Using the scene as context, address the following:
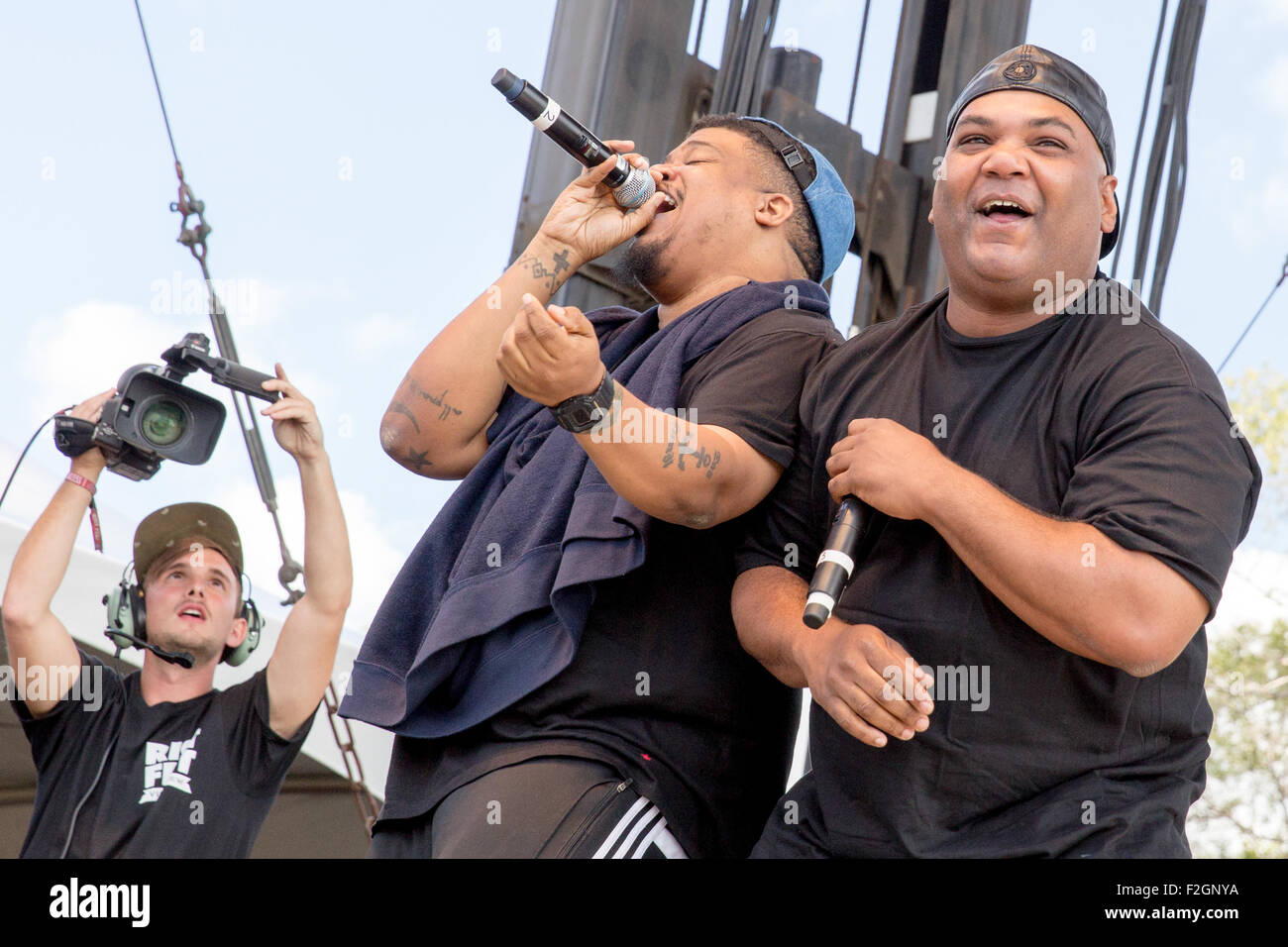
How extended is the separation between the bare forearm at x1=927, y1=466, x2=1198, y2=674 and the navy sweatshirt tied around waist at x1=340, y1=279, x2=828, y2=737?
0.39m

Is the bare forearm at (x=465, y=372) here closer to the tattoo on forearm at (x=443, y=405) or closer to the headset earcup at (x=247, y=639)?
the tattoo on forearm at (x=443, y=405)

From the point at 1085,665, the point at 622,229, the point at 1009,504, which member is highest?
the point at 622,229

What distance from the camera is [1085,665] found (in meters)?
1.33

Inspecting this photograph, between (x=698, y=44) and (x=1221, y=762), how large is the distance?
31.1ft

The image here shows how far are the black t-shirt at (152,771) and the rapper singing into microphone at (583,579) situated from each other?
3.16 feet

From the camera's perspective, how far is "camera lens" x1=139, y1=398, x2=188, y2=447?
105 inches

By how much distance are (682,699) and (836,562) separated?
0.33 metres

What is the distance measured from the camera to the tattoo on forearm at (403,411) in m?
1.88

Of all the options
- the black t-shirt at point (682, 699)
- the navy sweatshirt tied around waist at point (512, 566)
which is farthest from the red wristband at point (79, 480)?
the black t-shirt at point (682, 699)

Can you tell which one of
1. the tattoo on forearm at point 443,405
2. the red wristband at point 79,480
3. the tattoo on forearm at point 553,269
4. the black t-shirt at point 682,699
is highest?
the red wristband at point 79,480
